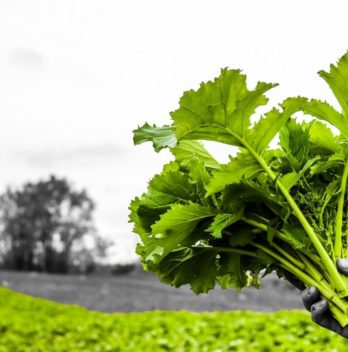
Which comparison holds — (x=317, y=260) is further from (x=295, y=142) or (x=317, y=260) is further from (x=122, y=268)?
(x=122, y=268)

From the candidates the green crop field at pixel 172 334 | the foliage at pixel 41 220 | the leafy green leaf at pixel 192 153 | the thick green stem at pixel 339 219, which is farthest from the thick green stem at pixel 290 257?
the foliage at pixel 41 220

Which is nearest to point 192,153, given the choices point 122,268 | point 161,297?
point 161,297

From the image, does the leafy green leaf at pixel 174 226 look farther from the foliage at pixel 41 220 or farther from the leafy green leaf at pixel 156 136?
the foliage at pixel 41 220

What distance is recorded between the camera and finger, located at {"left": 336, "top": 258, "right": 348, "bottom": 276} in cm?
162

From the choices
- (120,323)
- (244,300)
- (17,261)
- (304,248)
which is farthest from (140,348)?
(17,261)

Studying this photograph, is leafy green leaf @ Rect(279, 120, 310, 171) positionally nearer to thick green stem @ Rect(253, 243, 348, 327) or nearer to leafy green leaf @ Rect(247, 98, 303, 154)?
leafy green leaf @ Rect(247, 98, 303, 154)

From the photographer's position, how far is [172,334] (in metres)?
5.33

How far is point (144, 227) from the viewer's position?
1.87 m

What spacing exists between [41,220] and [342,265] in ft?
97.8

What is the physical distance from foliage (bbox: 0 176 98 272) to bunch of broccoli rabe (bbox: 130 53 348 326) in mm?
27792

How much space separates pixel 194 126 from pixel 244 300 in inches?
372

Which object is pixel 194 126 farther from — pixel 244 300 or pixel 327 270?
pixel 244 300

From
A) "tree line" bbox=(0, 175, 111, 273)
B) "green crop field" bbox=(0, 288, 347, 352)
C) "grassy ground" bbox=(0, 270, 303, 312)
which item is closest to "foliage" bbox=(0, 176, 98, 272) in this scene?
"tree line" bbox=(0, 175, 111, 273)

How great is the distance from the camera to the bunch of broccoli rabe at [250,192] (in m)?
1.66
